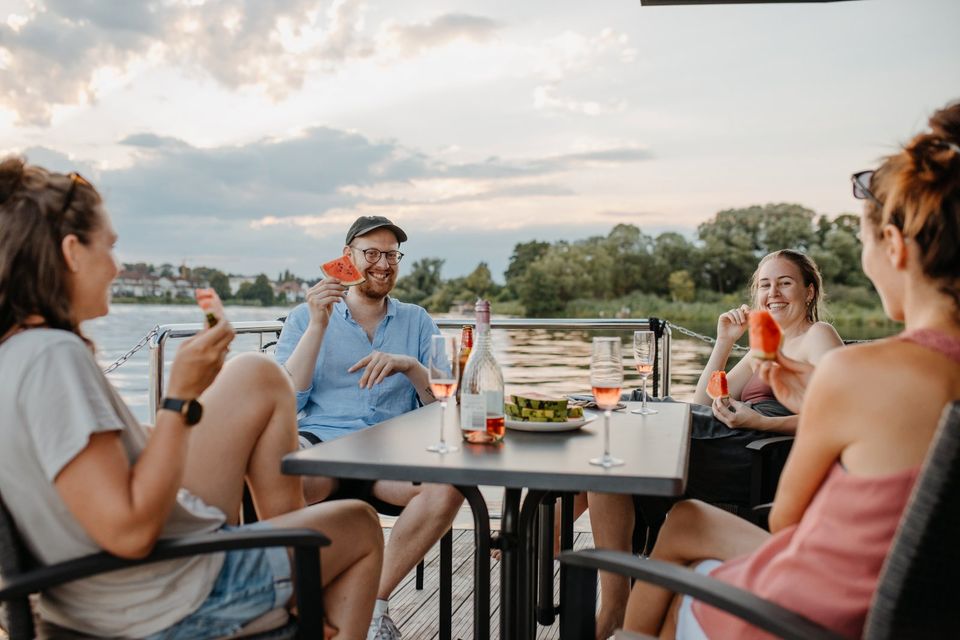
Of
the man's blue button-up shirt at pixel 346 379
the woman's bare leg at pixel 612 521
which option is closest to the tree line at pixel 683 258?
the man's blue button-up shirt at pixel 346 379

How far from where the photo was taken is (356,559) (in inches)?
76.0

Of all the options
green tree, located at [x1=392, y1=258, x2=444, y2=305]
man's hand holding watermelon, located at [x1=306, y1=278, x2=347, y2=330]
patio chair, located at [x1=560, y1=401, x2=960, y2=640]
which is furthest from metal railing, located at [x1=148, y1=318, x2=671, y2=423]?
green tree, located at [x1=392, y1=258, x2=444, y2=305]

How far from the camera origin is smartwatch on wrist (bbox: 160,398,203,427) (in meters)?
1.51

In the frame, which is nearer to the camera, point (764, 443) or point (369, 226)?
point (764, 443)

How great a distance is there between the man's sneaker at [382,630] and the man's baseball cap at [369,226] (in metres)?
1.49

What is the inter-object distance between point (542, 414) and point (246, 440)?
29.5 inches

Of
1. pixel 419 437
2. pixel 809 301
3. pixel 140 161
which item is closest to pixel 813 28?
pixel 140 161

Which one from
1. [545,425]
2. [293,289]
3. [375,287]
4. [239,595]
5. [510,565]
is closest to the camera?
[239,595]

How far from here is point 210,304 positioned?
1.66 meters

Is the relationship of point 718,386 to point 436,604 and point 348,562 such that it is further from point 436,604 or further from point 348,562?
point 348,562

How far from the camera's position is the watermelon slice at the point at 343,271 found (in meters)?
3.17

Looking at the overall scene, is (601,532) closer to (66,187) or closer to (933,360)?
(933,360)

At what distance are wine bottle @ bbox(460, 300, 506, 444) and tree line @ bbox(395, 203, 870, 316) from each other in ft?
48.6

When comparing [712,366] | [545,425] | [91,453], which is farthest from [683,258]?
[91,453]
